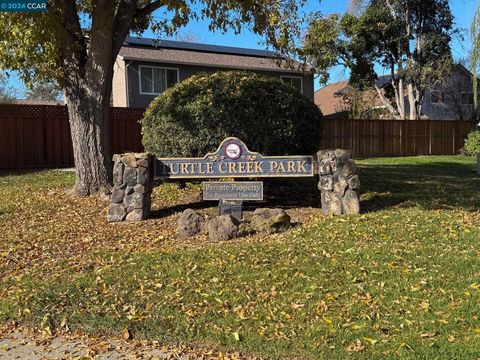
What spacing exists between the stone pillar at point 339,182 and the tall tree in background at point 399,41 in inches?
782

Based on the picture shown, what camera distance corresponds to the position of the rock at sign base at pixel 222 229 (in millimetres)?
6680

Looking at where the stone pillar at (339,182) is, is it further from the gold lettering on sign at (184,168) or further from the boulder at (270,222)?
the gold lettering on sign at (184,168)

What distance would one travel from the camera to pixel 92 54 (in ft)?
29.6

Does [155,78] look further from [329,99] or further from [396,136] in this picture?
[329,99]

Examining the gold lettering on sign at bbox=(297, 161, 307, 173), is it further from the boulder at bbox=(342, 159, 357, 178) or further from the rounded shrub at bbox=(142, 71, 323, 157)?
the rounded shrub at bbox=(142, 71, 323, 157)

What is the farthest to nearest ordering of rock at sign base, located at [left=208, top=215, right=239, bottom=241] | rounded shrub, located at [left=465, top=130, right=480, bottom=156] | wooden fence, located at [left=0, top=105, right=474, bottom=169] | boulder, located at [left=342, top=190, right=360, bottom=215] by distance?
rounded shrub, located at [left=465, top=130, right=480, bottom=156] < wooden fence, located at [left=0, top=105, right=474, bottom=169] < boulder, located at [left=342, top=190, right=360, bottom=215] < rock at sign base, located at [left=208, top=215, right=239, bottom=241]

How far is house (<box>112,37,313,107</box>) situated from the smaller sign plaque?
51.5ft

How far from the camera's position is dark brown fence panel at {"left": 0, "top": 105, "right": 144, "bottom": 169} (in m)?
16.5

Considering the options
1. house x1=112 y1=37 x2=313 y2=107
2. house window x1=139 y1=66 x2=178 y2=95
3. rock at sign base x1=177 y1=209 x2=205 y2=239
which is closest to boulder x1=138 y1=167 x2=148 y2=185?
rock at sign base x1=177 y1=209 x2=205 y2=239

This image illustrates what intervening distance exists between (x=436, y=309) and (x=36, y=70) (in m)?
7.19

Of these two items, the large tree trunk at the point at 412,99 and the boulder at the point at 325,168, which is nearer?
the boulder at the point at 325,168

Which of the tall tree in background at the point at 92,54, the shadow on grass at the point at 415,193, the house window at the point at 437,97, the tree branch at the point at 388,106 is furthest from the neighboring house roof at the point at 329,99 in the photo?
the tall tree in background at the point at 92,54

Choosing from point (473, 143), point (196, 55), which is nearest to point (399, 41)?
point (473, 143)

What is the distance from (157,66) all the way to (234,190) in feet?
60.4
